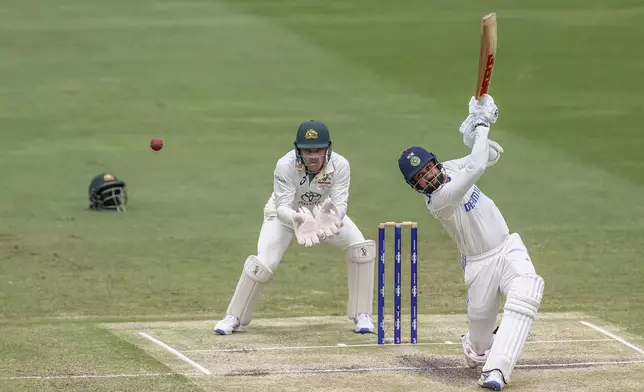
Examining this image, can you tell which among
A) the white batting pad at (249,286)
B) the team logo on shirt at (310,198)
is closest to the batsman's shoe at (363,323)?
the white batting pad at (249,286)

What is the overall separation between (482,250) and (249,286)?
232 centimetres

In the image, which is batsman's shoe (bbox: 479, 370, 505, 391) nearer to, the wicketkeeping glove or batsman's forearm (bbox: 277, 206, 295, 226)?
the wicketkeeping glove

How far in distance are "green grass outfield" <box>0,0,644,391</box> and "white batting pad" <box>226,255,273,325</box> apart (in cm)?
105

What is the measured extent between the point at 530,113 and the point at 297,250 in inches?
253

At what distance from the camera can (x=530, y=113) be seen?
66.2ft

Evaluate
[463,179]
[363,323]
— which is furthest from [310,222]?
[463,179]

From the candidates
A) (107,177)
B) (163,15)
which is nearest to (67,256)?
(107,177)

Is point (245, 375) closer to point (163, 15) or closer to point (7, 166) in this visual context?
point (7, 166)

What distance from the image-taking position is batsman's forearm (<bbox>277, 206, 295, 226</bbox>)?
10654mm

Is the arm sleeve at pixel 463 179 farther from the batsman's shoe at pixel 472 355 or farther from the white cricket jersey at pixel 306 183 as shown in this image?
the white cricket jersey at pixel 306 183

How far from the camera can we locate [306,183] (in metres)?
11.0

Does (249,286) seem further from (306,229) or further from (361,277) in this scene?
(306,229)

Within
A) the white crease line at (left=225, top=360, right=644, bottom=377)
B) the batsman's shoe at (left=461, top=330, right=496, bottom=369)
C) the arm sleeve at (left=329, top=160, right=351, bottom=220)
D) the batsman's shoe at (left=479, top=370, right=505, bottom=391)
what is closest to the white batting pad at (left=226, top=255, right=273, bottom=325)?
the arm sleeve at (left=329, top=160, right=351, bottom=220)

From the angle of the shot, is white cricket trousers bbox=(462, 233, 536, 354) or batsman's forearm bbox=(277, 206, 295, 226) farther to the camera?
batsman's forearm bbox=(277, 206, 295, 226)
